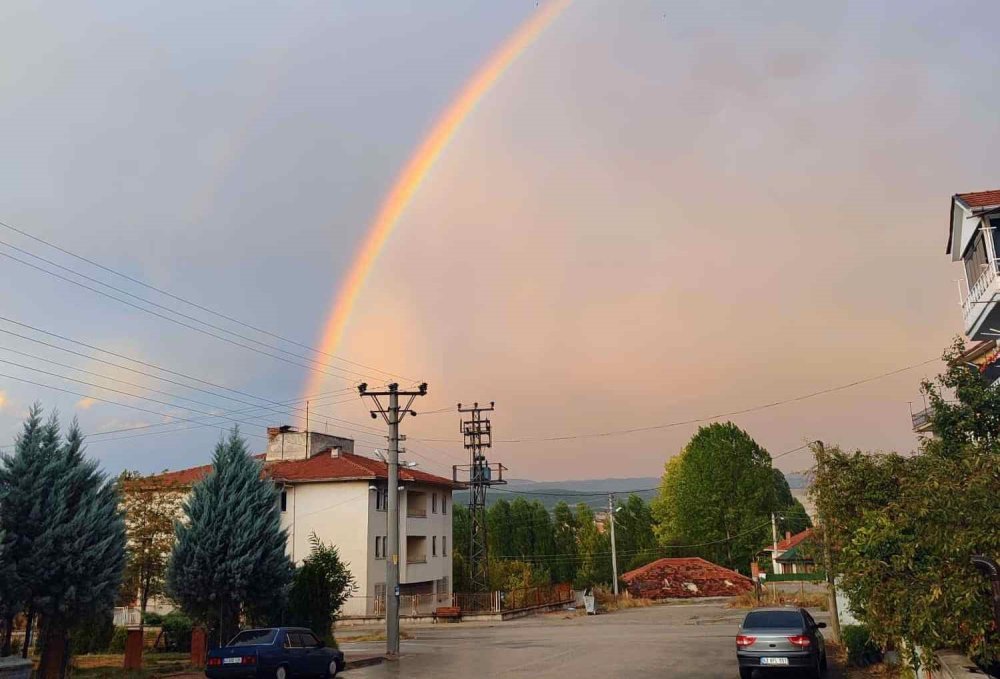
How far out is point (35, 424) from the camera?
19.2m

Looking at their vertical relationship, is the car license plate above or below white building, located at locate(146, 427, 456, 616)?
below

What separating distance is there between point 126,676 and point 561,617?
113ft

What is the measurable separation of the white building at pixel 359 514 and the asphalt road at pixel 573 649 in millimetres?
6702

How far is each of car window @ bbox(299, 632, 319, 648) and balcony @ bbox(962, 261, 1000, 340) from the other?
73.1ft

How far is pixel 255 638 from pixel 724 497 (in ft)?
222

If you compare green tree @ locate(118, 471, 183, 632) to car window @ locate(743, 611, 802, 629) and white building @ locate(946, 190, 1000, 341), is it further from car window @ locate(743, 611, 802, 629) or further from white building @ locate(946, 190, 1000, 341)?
white building @ locate(946, 190, 1000, 341)

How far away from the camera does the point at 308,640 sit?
812 inches

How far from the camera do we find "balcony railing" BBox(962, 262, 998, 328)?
81.1 ft

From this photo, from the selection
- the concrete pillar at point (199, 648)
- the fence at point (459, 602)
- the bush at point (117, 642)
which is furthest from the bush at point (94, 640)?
the fence at point (459, 602)

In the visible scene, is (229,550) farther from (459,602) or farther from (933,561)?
(459,602)

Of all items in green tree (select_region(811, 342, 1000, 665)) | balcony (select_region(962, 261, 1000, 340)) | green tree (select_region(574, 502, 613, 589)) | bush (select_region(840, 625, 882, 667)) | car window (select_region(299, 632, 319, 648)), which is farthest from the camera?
green tree (select_region(574, 502, 613, 589))

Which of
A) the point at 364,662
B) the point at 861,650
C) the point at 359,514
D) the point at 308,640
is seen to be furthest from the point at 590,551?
the point at 308,640

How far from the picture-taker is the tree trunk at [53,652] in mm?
18500

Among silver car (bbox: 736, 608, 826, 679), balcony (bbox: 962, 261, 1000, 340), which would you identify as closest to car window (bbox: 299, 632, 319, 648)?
silver car (bbox: 736, 608, 826, 679)
